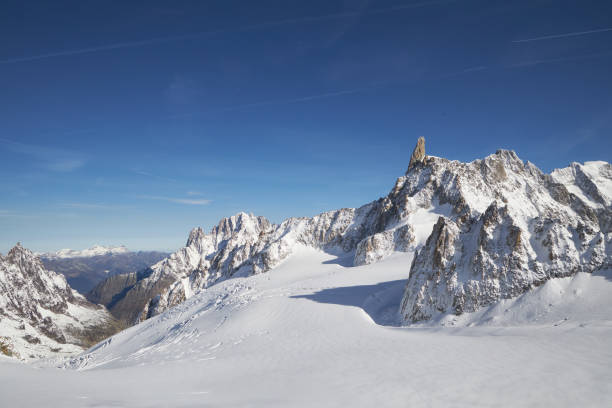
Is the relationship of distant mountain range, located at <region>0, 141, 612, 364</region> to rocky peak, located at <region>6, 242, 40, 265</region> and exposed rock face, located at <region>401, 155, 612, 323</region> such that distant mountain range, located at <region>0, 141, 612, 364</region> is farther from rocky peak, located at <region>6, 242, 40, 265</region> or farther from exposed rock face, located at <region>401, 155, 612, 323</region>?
rocky peak, located at <region>6, 242, 40, 265</region>

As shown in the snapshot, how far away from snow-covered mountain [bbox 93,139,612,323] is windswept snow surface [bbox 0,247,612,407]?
1637 mm

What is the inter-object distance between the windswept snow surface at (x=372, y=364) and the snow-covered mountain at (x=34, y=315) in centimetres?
14516

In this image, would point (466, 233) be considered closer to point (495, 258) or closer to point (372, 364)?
point (495, 258)

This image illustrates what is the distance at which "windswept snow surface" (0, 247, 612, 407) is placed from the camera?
8.34 meters

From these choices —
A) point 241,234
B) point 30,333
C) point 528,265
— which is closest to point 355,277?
point 528,265

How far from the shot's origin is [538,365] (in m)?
10.1

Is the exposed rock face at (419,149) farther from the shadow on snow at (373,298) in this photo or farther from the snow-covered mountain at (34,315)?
the snow-covered mountain at (34,315)

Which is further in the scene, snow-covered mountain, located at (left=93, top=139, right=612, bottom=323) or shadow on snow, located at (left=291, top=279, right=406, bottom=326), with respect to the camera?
shadow on snow, located at (left=291, top=279, right=406, bottom=326)

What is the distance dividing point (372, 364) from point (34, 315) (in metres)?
222

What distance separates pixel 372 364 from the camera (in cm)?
1232

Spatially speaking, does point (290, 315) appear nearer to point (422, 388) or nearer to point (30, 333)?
point (422, 388)

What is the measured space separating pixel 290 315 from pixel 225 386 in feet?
47.6

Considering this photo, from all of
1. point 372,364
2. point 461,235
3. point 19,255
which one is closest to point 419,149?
point 461,235

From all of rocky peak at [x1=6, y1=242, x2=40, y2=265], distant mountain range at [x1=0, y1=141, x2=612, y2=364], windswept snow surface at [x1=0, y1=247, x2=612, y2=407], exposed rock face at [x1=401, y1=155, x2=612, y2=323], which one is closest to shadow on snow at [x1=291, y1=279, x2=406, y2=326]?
windswept snow surface at [x1=0, y1=247, x2=612, y2=407]
